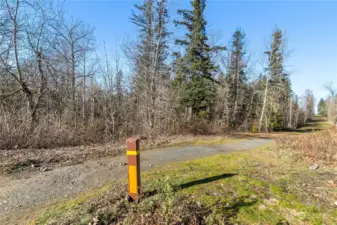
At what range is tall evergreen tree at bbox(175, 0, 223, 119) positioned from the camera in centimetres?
1594

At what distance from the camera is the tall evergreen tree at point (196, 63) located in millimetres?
15945

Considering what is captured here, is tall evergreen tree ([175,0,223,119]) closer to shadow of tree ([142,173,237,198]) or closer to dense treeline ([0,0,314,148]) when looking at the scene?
dense treeline ([0,0,314,148])

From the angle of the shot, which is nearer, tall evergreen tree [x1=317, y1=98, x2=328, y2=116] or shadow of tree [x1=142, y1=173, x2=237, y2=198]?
shadow of tree [x1=142, y1=173, x2=237, y2=198]

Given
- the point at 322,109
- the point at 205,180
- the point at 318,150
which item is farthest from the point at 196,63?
the point at 322,109

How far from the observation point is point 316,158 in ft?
18.7

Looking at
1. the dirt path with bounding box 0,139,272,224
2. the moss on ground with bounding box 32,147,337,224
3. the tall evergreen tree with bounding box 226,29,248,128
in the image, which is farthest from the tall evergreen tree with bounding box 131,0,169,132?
the tall evergreen tree with bounding box 226,29,248,128

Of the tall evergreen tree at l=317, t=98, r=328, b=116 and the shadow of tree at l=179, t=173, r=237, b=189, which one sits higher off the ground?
the tall evergreen tree at l=317, t=98, r=328, b=116

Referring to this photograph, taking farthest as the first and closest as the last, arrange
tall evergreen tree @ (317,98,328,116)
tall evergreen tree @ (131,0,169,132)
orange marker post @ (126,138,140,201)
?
tall evergreen tree @ (317,98,328,116)
tall evergreen tree @ (131,0,169,132)
orange marker post @ (126,138,140,201)

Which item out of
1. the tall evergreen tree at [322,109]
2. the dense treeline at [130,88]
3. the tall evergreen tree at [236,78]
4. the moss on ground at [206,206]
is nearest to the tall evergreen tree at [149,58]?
the dense treeline at [130,88]

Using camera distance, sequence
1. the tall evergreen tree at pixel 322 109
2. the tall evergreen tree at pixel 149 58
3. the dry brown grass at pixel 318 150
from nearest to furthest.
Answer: the dry brown grass at pixel 318 150
the tall evergreen tree at pixel 149 58
the tall evergreen tree at pixel 322 109

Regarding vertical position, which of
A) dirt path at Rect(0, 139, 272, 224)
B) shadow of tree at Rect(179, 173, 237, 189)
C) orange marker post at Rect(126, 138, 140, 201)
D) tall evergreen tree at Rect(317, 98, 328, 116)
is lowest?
dirt path at Rect(0, 139, 272, 224)

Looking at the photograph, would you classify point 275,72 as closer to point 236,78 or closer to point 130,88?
point 236,78

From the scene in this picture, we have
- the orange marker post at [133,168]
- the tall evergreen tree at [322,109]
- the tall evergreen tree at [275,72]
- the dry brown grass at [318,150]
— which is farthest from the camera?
the tall evergreen tree at [322,109]

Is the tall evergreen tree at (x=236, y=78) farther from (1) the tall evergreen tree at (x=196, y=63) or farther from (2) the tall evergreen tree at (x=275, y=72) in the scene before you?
(1) the tall evergreen tree at (x=196, y=63)
